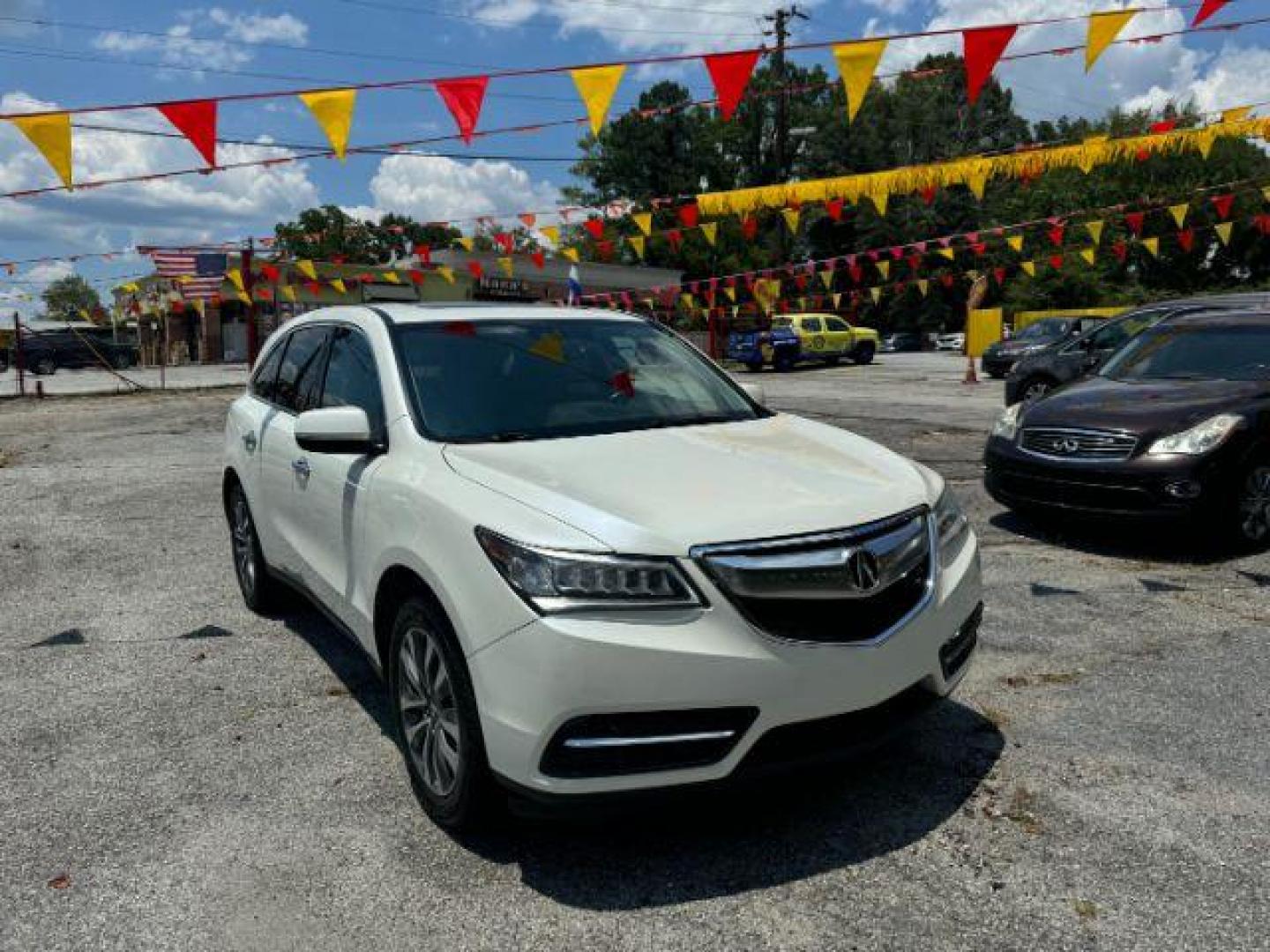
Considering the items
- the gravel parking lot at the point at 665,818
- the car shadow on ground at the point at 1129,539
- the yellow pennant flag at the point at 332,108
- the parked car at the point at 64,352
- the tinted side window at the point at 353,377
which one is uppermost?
the yellow pennant flag at the point at 332,108

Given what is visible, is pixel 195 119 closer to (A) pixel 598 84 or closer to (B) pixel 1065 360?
(A) pixel 598 84

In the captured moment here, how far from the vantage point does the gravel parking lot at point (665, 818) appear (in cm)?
254

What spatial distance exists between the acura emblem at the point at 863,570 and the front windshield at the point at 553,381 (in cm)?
118

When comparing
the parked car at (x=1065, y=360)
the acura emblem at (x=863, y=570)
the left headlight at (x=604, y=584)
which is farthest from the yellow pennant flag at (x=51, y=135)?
the parked car at (x=1065, y=360)

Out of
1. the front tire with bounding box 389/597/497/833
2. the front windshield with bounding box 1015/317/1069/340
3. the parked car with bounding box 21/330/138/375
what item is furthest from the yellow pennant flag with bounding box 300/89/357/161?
the parked car with bounding box 21/330/138/375

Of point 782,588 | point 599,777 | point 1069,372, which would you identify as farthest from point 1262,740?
point 1069,372

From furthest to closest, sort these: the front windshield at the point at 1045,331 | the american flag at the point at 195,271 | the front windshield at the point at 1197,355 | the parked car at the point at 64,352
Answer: the parked car at the point at 64,352
the american flag at the point at 195,271
the front windshield at the point at 1045,331
the front windshield at the point at 1197,355

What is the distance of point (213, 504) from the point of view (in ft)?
28.4

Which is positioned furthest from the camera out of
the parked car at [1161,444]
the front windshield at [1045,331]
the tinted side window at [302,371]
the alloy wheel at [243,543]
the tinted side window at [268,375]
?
the front windshield at [1045,331]

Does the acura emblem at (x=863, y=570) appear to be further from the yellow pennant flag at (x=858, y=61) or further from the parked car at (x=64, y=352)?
the parked car at (x=64, y=352)

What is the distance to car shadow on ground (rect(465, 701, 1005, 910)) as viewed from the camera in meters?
2.65

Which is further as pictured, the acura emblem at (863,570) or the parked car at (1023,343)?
the parked car at (1023,343)

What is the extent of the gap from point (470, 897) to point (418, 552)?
0.99 metres

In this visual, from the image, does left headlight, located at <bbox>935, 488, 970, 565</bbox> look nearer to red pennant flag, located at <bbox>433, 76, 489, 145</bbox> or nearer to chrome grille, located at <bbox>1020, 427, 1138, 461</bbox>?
chrome grille, located at <bbox>1020, 427, 1138, 461</bbox>
